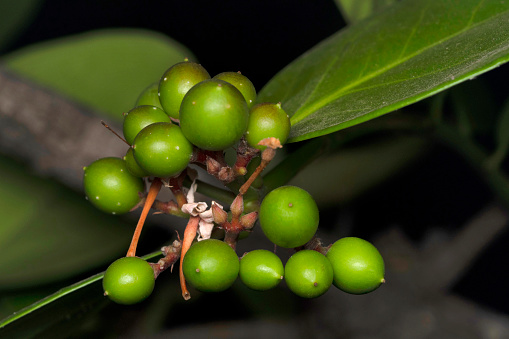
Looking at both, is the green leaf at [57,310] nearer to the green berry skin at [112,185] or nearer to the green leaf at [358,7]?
the green berry skin at [112,185]

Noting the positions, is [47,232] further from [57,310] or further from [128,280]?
[128,280]

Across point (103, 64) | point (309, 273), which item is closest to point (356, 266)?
point (309, 273)

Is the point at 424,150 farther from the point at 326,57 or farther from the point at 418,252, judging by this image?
the point at 326,57

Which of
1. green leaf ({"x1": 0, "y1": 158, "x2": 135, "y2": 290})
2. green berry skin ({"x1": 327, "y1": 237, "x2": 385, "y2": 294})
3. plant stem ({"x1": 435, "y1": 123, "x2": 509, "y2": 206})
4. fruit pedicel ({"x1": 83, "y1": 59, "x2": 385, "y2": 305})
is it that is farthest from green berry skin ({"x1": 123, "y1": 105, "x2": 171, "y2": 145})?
plant stem ({"x1": 435, "y1": 123, "x2": 509, "y2": 206})

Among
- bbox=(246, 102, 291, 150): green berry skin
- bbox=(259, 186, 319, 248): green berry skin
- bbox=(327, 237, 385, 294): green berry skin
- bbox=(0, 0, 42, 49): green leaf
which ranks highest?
bbox=(0, 0, 42, 49): green leaf

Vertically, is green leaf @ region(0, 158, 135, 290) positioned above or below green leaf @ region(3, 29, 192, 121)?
below

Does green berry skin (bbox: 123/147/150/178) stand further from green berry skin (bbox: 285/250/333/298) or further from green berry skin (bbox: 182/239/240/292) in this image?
green berry skin (bbox: 285/250/333/298)

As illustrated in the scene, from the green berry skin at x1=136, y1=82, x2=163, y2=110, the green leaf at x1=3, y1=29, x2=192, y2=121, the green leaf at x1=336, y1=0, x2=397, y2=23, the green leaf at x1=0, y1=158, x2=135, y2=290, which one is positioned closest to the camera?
the green berry skin at x1=136, y1=82, x2=163, y2=110

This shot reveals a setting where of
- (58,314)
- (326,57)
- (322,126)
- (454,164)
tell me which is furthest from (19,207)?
(454,164)
